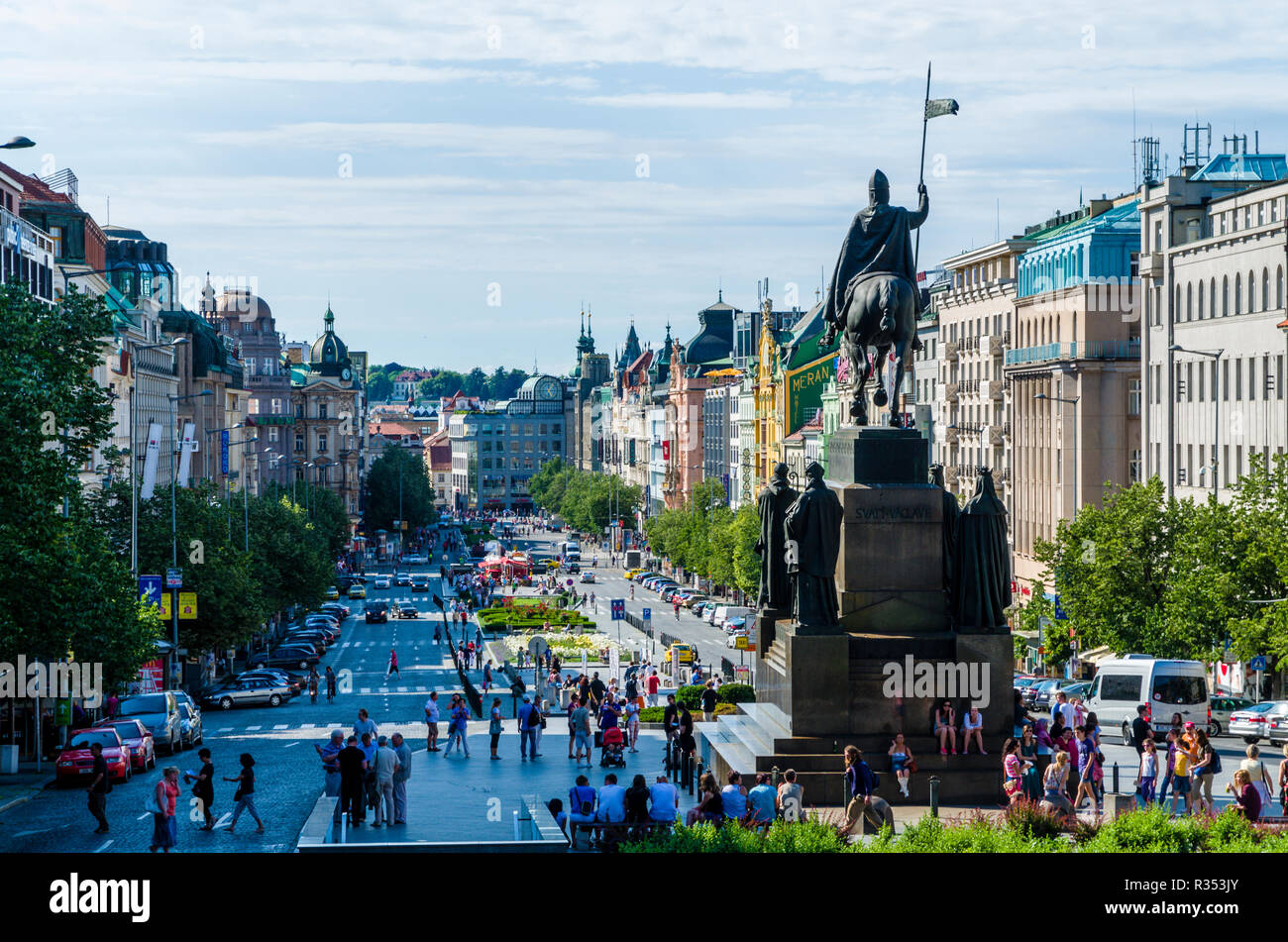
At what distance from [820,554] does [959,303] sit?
9235 cm

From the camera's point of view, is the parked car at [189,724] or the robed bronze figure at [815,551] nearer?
the robed bronze figure at [815,551]

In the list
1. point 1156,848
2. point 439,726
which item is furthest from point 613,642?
point 1156,848

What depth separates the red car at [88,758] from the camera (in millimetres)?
41250

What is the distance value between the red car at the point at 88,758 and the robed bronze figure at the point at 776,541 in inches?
660

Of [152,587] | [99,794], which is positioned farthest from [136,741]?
[152,587]

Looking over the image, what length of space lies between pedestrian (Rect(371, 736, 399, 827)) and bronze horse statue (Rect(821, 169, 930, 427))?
26.2 feet

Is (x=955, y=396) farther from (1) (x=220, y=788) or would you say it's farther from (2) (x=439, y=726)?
(1) (x=220, y=788)

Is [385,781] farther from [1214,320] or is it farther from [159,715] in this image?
[1214,320]

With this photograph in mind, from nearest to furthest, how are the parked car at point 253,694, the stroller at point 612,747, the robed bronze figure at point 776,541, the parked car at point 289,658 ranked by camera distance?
1. the robed bronze figure at point 776,541
2. the stroller at point 612,747
3. the parked car at point 253,694
4. the parked car at point 289,658

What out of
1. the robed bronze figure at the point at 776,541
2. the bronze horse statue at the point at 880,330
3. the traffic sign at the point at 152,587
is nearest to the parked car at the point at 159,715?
the traffic sign at the point at 152,587

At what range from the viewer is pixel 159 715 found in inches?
1923

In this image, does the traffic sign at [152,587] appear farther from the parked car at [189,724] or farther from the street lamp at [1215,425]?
the street lamp at [1215,425]

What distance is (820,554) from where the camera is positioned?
2720 cm
